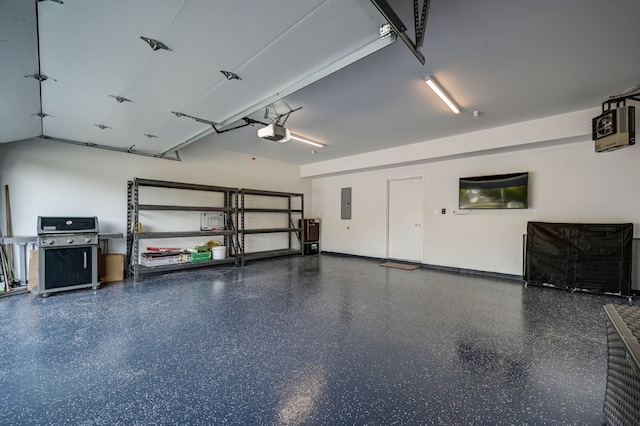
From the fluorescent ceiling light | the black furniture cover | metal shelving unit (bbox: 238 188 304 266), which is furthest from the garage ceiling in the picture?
metal shelving unit (bbox: 238 188 304 266)

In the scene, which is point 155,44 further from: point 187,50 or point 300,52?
point 300,52

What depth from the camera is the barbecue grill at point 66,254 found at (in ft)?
12.5

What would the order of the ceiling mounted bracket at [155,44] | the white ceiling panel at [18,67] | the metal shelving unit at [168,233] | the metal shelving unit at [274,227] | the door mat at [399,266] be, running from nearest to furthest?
the white ceiling panel at [18,67], the ceiling mounted bracket at [155,44], the metal shelving unit at [168,233], the door mat at [399,266], the metal shelving unit at [274,227]

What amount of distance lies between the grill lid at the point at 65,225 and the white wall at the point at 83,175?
2.33ft

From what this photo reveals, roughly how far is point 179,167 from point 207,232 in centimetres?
160

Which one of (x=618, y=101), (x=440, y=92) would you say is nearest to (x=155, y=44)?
(x=440, y=92)

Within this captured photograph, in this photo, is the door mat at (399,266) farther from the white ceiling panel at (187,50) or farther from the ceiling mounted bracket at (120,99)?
the ceiling mounted bracket at (120,99)

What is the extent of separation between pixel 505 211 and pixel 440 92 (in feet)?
10.4

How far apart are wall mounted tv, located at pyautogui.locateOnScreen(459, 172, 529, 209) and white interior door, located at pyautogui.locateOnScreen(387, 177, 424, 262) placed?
1.08 m

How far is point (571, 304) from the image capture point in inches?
143

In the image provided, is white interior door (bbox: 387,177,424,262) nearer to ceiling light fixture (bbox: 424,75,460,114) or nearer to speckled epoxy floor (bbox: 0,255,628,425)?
speckled epoxy floor (bbox: 0,255,628,425)

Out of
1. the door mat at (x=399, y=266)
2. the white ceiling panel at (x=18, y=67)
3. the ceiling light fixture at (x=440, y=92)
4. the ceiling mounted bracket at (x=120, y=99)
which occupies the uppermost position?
the ceiling light fixture at (x=440, y=92)

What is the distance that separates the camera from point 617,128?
3.17m

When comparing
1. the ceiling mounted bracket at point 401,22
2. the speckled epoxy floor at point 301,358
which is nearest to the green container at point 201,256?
the speckled epoxy floor at point 301,358
